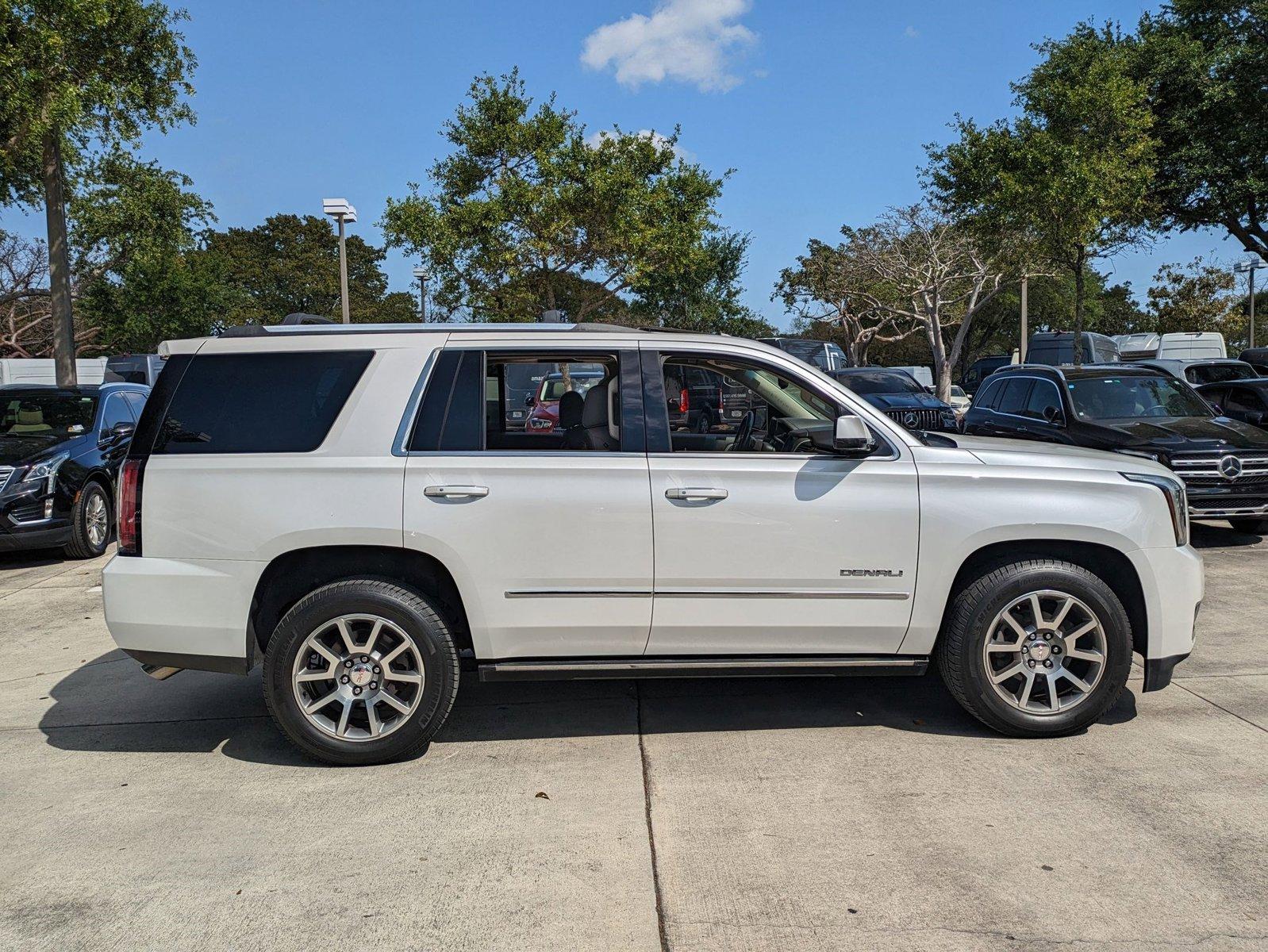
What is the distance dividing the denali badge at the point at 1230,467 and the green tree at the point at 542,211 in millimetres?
17513

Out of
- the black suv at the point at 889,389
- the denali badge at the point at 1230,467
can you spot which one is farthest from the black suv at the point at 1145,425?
the black suv at the point at 889,389

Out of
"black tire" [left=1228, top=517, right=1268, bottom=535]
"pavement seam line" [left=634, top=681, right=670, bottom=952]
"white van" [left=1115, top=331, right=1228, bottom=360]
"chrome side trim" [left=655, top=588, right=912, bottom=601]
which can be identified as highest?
"white van" [left=1115, top=331, right=1228, bottom=360]

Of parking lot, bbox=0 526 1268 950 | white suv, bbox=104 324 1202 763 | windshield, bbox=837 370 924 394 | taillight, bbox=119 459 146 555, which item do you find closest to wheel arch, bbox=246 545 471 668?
white suv, bbox=104 324 1202 763

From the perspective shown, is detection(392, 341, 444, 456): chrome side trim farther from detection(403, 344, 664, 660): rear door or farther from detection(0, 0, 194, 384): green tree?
detection(0, 0, 194, 384): green tree

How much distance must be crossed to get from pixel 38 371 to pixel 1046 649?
36.5 metres

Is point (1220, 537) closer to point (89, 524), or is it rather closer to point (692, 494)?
point (692, 494)

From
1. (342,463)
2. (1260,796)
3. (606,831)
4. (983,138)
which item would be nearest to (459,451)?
(342,463)

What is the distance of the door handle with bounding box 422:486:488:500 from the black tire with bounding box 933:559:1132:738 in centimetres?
218

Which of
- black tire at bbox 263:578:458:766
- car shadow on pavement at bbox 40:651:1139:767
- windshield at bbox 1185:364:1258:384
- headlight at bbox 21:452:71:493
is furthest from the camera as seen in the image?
windshield at bbox 1185:364:1258:384

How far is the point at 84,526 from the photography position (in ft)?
31.9

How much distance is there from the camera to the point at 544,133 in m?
24.9

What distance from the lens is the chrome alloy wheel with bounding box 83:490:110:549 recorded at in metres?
9.83

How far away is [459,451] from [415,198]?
73.8ft

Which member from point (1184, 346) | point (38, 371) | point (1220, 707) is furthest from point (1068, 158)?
point (38, 371)
